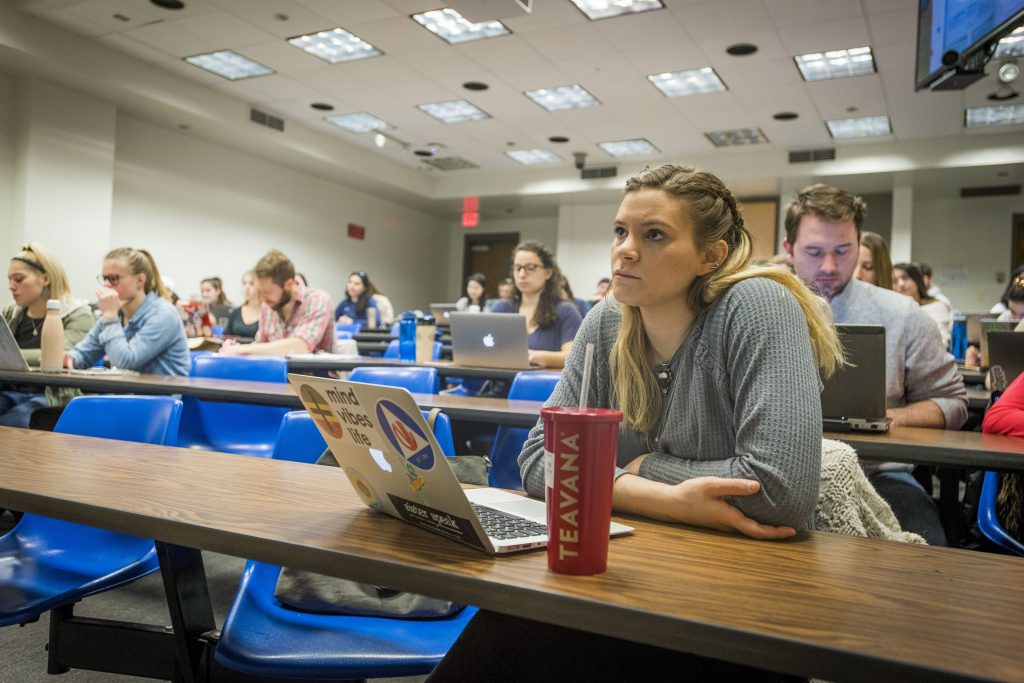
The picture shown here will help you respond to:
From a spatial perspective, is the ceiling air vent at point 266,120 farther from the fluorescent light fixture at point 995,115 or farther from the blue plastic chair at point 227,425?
the fluorescent light fixture at point 995,115

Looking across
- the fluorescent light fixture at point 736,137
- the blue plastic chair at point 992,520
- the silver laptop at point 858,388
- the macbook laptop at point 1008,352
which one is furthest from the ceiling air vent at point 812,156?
the silver laptop at point 858,388

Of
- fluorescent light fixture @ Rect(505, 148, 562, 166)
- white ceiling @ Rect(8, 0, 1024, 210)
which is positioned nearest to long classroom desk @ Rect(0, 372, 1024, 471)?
white ceiling @ Rect(8, 0, 1024, 210)

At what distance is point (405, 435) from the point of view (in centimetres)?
81

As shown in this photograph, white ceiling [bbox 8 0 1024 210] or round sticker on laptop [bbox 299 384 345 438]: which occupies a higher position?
white ceiling [bbox 8 0 1024 210]

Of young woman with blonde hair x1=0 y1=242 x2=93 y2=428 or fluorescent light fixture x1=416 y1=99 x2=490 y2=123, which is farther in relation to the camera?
fluorescent light fixture x1=416 y1=99 x2=490 y2=123

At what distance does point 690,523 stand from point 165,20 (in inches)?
269

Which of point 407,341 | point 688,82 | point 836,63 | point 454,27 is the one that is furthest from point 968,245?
point 407,341

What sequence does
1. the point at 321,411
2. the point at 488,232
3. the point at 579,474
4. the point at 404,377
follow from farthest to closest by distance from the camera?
the point at 488,232, the point at 404,377, the point at 321,411, the point at 579,474

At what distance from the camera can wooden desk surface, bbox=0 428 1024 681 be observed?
0.58 m

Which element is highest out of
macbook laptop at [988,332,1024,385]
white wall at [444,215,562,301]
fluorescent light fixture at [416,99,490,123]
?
fluorescent light fixture at [416,99,490,123]

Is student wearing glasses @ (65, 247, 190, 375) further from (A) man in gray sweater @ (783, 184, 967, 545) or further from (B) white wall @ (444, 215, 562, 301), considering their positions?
(B) white wall @ (444, 215, 562, 301)

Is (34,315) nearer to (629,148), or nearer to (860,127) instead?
(629,148)

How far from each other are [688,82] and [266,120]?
4.85 meters

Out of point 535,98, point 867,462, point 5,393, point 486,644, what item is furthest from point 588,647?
point 535,98
